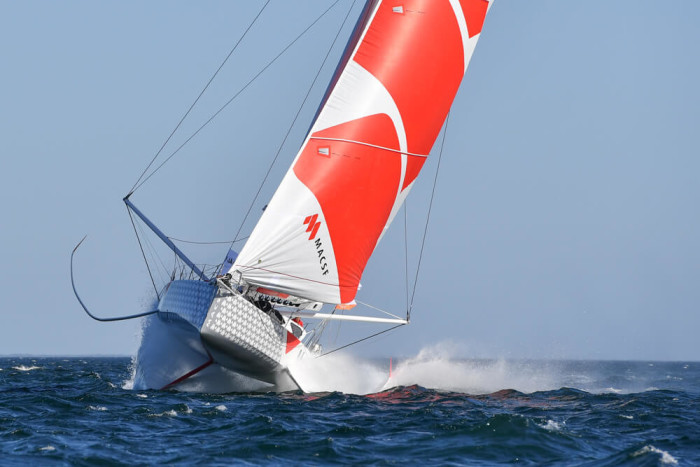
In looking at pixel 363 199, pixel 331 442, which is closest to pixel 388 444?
pixel 331 442

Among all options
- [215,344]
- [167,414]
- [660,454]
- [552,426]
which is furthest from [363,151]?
[660,454]

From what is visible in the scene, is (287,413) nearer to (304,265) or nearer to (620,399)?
(304,265)

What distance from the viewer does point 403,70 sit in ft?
52.9

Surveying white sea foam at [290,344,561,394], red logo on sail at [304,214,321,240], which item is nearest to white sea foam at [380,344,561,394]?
white sea foam at [290,344,561,394]

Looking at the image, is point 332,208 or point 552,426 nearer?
point 552,426

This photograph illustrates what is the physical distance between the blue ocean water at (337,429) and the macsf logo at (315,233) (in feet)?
7.62

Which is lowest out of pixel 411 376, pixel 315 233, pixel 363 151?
pixel 411 376

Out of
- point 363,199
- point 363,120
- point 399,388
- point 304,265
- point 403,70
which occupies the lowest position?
point 399,388

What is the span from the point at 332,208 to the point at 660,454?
740cm

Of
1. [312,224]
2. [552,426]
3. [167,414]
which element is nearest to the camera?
[552,426]

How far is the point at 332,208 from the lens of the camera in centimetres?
1538

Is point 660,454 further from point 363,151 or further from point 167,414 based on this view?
point 363,151

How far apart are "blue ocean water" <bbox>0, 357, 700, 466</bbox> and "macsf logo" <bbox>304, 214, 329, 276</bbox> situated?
2.32 m

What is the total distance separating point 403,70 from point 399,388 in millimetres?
6898
